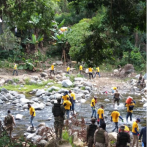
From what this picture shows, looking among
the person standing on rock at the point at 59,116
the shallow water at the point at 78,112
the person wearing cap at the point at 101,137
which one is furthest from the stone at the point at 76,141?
the shallow water at the point at 78,112

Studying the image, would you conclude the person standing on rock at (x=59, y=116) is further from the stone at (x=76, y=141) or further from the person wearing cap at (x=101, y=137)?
the person wearing cap at (x=101, y=137)

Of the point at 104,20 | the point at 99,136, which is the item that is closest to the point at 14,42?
the point at 104,20

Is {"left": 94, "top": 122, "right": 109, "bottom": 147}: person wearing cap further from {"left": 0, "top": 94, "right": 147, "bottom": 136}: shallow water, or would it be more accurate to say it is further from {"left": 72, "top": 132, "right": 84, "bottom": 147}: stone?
{"left": 0, "top": 94, "right": 147, "bottom": 136}: shallow water

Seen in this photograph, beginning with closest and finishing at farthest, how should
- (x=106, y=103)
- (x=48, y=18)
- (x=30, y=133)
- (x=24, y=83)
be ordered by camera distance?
1. (x=48, y=18)
2. (x=30, y=133)
3. (x=106, y=103)
4. (x=24, y=83)

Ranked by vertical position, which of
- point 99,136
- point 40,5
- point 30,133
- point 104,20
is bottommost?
point 30,133

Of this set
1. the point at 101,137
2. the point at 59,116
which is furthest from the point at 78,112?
the point at 101,137

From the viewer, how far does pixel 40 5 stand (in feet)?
28.9

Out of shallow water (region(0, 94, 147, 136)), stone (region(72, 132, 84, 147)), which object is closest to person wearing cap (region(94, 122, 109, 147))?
stone (region(72, 132, 84, 147))

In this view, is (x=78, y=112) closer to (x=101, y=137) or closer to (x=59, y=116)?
(x=59, y=116)

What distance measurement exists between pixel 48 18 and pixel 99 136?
4.74m

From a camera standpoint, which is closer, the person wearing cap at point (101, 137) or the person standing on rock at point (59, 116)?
the person wearing cap at point (101, 137)

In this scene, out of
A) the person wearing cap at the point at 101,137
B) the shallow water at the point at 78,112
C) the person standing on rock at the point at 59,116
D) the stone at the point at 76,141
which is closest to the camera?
the person wearing cap at the point at 101,137

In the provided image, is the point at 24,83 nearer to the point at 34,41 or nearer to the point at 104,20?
the point at 34,41

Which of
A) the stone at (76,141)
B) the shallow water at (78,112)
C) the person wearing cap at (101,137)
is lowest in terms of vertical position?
the shallow water at (78,112)
